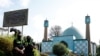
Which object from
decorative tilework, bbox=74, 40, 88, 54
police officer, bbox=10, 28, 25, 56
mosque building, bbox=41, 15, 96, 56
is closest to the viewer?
police officer, bbox=10, 28, 25, 56

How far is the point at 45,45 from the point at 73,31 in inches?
192

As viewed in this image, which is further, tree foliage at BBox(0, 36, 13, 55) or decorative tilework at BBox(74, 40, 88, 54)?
decorative tilework at BBox(74, 40, 88, 54)

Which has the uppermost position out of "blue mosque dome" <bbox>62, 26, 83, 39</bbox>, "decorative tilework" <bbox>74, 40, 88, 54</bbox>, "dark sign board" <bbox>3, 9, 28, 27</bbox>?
"dark sign board" <bbox>3, 9, 28, 27</bbox>

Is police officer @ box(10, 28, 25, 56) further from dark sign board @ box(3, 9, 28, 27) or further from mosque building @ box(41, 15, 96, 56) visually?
mosque building @ box(41, 15, 96, 56)

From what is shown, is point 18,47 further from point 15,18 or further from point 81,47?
point 81,47

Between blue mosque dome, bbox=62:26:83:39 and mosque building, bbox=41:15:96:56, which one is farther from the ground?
blue mosque dome, bbox=62:26:83:39

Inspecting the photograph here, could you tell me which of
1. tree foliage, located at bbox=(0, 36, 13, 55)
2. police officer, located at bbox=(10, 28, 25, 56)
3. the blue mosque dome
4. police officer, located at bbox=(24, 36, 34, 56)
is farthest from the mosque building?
police officer, located at bbox=(10, 28, 25, 56)

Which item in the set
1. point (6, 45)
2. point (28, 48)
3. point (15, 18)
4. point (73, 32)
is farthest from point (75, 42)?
point (28, 48)

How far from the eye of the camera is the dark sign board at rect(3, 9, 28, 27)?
20.0 m

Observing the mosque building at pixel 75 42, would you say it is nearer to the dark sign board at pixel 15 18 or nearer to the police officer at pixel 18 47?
the dark sign board at pixel 15 18

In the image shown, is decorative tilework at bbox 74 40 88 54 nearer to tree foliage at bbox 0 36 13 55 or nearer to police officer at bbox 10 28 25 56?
tree foliage at bbox 0 36 13 55

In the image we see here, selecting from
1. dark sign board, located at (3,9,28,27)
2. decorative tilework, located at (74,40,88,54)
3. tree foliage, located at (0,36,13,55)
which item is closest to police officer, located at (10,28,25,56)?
tree foliage, located at (0,36,13,55)

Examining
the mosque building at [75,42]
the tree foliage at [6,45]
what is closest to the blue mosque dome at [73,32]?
the mosque building at [75,42]

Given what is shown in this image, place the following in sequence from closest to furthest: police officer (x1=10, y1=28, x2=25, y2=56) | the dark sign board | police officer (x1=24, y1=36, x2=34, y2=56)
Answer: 1. police officer (x1=10, y1=28, x2=25, y2=56)
2. police officer (x1=24, y1=36, x2=34, y2=56)
3. the dark sign board
